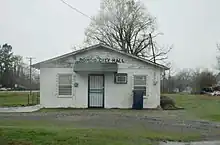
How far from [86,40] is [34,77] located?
40131 millimetres

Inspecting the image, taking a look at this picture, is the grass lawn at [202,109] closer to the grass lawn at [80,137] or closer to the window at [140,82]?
the window at [140,82]

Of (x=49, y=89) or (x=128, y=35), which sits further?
(x=128, y=35)

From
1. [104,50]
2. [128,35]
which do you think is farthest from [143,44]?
[104,50]

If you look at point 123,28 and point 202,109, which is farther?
point 123,28

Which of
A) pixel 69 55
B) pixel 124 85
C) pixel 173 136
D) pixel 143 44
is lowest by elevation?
pixel 173 136

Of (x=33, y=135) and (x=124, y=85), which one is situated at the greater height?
(x=124, y=85)

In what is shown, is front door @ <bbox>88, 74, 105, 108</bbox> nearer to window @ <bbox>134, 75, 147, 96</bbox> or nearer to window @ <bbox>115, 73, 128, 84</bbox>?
window @ <bbox>115, 73, 128, 84</bbox>

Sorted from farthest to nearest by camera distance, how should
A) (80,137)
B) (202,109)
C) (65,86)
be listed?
(202,109), (65,86), (80,137)

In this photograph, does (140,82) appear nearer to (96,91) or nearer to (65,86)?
(96,91)

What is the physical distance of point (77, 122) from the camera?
16.2 metres

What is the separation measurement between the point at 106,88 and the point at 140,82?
2.26 meters

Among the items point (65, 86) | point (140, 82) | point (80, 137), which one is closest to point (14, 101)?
point (65, 86)

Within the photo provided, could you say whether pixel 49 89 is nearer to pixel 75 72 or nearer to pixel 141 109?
pixel 75 72

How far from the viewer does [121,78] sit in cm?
2580
